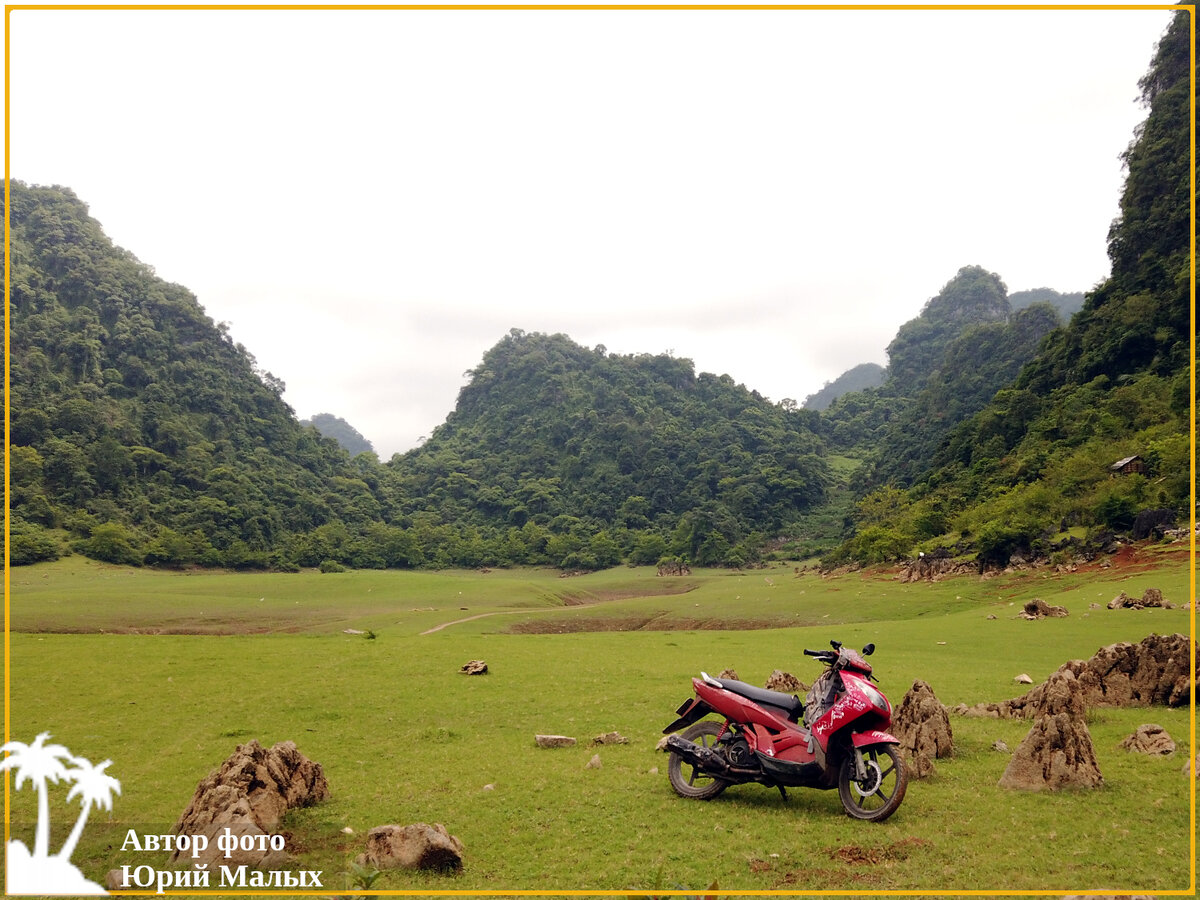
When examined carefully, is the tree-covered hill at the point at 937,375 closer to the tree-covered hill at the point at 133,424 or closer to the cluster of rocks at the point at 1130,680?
the cluster of rocks at the point at 1130,680

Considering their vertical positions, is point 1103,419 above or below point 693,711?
above

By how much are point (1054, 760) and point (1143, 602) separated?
19.4 metres

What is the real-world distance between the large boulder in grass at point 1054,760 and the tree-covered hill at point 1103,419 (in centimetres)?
2960

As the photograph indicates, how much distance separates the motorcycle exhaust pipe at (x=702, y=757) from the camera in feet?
29.1

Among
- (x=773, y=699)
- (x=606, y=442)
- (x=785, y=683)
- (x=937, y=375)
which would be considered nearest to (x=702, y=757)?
(x=773, y=699)

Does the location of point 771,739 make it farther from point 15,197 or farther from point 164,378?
point 15,197

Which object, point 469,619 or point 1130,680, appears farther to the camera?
point 469,619

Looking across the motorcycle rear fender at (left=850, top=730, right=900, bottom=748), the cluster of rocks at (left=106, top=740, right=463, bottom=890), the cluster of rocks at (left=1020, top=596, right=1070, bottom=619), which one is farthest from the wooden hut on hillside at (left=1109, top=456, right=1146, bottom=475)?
the cluster of rocks at (left=106, top=740, right=463, bottom=890)

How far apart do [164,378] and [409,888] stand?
97598mm

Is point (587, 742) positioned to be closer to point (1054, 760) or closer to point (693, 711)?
point (693, 711)

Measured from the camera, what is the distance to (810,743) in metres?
8.52

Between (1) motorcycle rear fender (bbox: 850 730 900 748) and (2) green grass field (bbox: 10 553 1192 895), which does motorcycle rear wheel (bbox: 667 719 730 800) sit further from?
(1) motorcycle rear fender (bbox: 850 730 900 748)

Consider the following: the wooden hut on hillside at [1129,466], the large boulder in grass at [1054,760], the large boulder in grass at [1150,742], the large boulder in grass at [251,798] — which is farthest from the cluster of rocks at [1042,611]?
the large boulder in grass at [251,798]

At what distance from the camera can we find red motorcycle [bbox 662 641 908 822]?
8281mm
